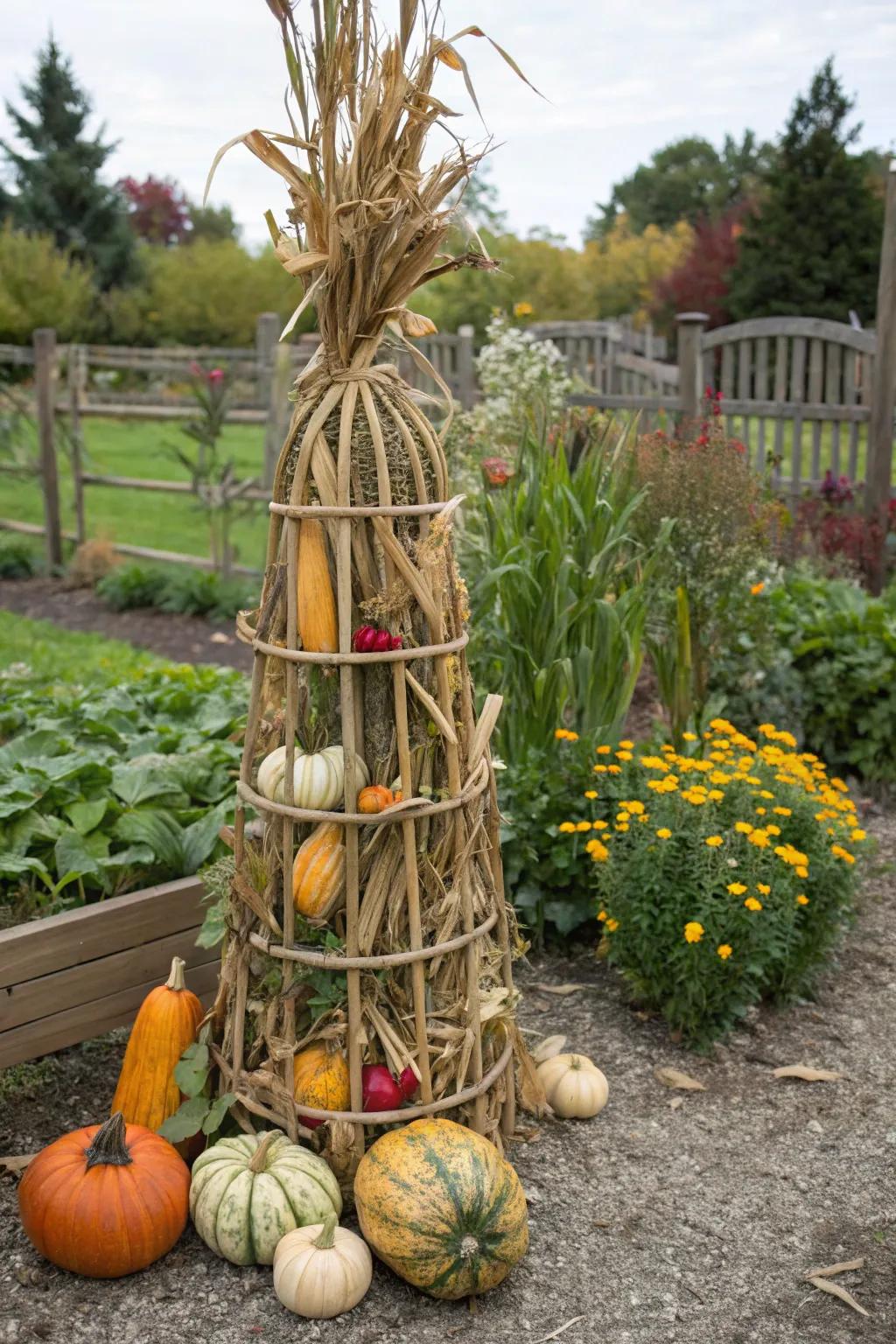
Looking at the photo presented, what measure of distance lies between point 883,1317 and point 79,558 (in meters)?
8.51

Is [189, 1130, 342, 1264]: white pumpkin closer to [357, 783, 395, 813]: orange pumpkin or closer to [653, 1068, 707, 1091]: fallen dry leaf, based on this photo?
[357, 783, 395, 813]: orange pumpkin

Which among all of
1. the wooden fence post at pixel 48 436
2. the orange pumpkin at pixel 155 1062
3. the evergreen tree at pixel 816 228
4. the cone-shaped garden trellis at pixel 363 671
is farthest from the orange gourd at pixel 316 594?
the evergreen tree at pixel 816 228

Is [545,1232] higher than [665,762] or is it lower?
lower

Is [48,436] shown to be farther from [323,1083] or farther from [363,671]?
[323,1083]

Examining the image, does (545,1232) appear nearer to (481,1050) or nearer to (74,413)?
(481,1050)

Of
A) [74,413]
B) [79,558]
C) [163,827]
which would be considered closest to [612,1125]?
[163,827]

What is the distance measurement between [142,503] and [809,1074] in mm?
11826

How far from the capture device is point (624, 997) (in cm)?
350

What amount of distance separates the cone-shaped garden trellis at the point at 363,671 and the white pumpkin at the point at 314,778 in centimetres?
1

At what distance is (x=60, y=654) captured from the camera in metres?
6.95

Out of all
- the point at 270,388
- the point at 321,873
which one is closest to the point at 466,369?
the point at 270,388

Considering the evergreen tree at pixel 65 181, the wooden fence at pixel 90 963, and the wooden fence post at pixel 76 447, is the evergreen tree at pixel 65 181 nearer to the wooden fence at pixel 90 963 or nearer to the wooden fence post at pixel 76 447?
the wooden fence post at pixel 76 447

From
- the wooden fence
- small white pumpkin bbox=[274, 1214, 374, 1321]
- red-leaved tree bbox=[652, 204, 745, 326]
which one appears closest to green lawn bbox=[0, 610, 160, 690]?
the wooden fence

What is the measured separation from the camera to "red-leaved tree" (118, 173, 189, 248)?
1309 inches
